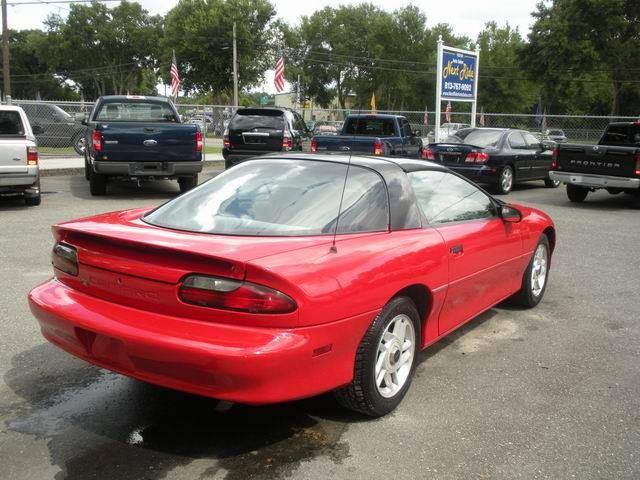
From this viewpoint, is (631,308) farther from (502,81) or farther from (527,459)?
(502,81)

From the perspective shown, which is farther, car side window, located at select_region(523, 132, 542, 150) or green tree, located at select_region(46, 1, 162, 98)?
green tree, located at select_region(46, 1, 162, 98)

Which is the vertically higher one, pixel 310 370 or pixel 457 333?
pixel 310 370

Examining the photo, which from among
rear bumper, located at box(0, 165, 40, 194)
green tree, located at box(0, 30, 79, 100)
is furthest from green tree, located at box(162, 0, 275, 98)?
rear bumper, located at box(0, 165, 40, 194)

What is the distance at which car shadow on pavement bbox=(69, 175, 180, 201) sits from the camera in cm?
1232

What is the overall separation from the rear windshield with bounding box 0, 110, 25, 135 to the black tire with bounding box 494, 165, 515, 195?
9.60 meters

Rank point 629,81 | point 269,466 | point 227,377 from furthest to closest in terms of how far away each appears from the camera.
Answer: point 629,81 → point 269,466 → point 227,377

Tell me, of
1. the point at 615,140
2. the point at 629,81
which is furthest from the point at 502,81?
the point at 615,140

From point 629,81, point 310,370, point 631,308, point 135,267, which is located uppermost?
point 629,81

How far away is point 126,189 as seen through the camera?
1351cm

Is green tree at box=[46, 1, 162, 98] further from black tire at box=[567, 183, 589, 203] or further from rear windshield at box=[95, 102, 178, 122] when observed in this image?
black tire at box=[567, 183, 589, 203]

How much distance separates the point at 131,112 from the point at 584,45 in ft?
130

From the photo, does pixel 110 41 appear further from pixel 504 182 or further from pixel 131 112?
pixel 504 182

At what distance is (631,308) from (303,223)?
149 inches

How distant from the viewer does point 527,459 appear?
302cm
